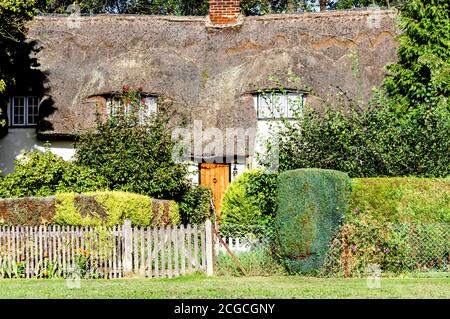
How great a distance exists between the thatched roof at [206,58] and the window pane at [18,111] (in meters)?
1.14

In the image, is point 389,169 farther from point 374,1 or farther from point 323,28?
point 374,1

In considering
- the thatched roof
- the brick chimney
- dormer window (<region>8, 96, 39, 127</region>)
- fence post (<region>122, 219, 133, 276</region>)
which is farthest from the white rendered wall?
fence post (<region>122, 219, 133, 276</region>)

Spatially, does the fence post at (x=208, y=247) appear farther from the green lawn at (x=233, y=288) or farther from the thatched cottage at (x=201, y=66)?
the thatched cottage at (x=201, y=66)

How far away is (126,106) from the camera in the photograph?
2812 centimetres

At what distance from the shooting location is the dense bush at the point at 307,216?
20375 mm

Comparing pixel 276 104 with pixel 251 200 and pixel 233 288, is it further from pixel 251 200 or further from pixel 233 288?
pixel 233 288

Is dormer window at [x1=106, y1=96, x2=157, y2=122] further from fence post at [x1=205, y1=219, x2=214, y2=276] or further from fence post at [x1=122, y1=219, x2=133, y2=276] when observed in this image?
fence post at [x1=205, y1=219, x2=214, y2=276]

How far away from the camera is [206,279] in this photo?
19.3 meters

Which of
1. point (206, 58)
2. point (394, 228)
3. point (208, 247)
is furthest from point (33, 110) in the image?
point (394, 228)

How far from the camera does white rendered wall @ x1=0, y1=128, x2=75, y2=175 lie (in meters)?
32.1

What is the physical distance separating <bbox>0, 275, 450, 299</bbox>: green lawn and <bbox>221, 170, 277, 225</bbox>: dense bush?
6.32 m
